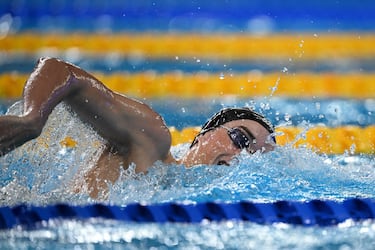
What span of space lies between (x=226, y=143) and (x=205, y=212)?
12.6 inches

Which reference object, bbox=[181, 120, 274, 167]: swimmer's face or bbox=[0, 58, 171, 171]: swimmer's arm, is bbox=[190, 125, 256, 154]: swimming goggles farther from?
bbox=[0, 58, 171, 171]: swimmer's arm

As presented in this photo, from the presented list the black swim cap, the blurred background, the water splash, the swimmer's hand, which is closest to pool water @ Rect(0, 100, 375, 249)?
the water splash

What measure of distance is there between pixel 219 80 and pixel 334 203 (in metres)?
2.39

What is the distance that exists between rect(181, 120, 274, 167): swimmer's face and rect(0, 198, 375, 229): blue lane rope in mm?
234

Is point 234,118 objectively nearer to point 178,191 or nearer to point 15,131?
point 178,191

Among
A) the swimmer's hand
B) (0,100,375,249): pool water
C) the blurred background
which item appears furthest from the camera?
the blurred background

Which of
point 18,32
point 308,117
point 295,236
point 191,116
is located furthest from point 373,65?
point 295,236

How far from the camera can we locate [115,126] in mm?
2086

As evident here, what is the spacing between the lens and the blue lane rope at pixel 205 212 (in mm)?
2021

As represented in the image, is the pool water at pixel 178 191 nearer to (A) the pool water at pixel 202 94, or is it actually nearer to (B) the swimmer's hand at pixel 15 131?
(A) the pool water at pixel 202 94

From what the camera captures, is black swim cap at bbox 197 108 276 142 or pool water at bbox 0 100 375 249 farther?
black swim cap at bbox 197 108 276 142

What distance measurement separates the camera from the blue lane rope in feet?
6.63

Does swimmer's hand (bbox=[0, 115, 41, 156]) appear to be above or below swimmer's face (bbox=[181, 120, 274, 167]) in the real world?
below

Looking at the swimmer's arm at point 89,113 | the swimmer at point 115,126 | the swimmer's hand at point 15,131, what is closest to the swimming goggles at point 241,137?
the swimmer at point 115,126
